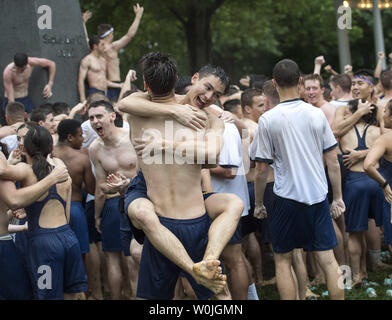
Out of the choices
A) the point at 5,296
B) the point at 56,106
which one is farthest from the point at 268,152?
the point at 56,106

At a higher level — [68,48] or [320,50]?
[320,50]

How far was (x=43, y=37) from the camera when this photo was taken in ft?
36.2

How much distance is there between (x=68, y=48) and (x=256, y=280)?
5.61 metres

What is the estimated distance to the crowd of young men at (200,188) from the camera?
4.74 m

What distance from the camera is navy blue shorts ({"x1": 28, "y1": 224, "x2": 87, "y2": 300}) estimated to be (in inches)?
234

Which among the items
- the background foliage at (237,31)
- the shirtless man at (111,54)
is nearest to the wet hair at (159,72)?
the shirtless man at (111,54)

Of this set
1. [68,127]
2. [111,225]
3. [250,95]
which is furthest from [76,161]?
[250,95]

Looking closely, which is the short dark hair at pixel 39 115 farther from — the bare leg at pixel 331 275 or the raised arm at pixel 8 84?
the bare leg at pixel 331 275

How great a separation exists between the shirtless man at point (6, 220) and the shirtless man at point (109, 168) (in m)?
1.31

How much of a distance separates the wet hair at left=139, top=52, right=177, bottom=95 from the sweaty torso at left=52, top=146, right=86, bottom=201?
115 inches

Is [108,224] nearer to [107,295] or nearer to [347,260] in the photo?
[107,295]

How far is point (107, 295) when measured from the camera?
8305 mm

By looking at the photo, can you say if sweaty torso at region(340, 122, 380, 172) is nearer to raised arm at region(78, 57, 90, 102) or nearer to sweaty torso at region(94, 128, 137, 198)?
sweaty torso at region(94, 128, 137, 198)

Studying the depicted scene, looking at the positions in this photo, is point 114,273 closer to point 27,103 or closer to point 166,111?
point 166,111
